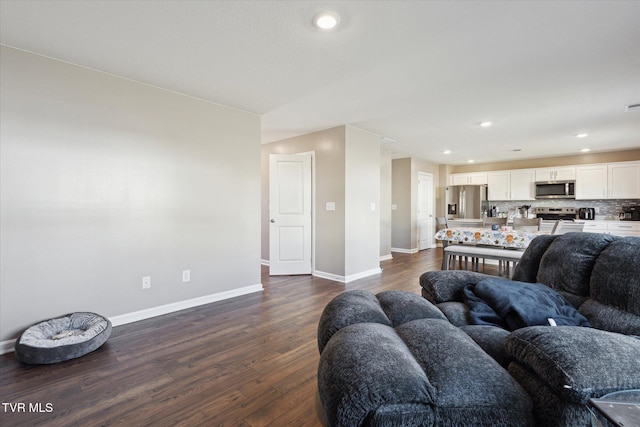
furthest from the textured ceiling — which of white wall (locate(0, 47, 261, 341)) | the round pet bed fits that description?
the round pet bed

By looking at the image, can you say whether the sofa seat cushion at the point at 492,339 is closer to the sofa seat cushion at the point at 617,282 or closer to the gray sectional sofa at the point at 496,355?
the gray sectional sofa at the point at 496,355

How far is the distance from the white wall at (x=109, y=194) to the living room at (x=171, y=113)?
0.04 ft

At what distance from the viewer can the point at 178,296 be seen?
325 cm

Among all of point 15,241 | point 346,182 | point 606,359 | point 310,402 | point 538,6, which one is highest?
point 538,6

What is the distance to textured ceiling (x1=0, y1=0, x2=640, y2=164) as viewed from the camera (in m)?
1.90

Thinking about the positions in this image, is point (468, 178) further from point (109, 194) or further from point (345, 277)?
point (109, 194)

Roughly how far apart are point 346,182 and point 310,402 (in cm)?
322

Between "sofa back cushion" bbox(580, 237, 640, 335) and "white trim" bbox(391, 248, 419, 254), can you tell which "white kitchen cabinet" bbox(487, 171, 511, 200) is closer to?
"white trim" bbox(391, 248, 419, 254)

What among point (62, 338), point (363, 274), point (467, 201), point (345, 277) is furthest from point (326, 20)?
point (467, 201)

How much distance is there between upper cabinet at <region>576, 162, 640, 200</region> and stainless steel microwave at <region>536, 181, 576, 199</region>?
0.34 feet

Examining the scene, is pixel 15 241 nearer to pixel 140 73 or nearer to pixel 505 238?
pixel 140 73

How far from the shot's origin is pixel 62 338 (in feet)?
7.36

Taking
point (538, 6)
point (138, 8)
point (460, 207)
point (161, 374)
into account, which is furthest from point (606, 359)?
point (460, 207)

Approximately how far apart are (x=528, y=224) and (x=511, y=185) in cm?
354
